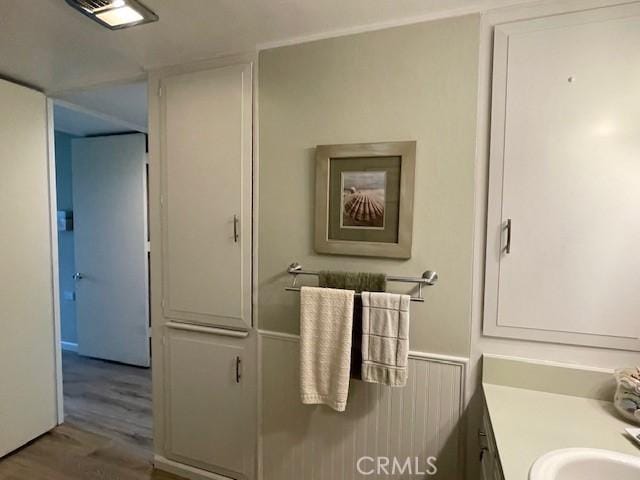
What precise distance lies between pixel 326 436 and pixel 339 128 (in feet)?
4.77

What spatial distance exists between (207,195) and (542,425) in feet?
5.65

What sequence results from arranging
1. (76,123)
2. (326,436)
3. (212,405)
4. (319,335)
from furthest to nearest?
(76,123) < (212,405) < (326,436) < (319,335)

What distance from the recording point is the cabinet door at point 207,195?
175 cm

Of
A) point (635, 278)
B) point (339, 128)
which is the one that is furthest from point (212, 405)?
point (635, 278)

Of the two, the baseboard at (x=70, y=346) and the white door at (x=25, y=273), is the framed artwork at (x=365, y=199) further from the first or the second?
the baseboard at (x=70, y=346)

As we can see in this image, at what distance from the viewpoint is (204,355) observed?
1.89 meters

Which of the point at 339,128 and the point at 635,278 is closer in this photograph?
the point at 635,278

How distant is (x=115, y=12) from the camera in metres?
1.38

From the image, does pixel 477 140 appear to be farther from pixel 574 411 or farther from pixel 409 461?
pixel 409 461

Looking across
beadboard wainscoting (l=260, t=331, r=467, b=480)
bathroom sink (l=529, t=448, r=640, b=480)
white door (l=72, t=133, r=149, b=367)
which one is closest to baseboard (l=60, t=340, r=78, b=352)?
white door (l=72, t=133, r=149, b=367)

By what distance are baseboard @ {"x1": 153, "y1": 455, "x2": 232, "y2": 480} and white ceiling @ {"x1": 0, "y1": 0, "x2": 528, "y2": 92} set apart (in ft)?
7.36

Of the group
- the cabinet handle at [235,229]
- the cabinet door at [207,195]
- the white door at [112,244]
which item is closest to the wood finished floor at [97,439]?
the white door at [112,244]

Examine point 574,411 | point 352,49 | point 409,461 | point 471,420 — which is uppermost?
point 352,49

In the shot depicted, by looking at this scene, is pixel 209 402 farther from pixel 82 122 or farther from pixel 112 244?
pixel 82 122
